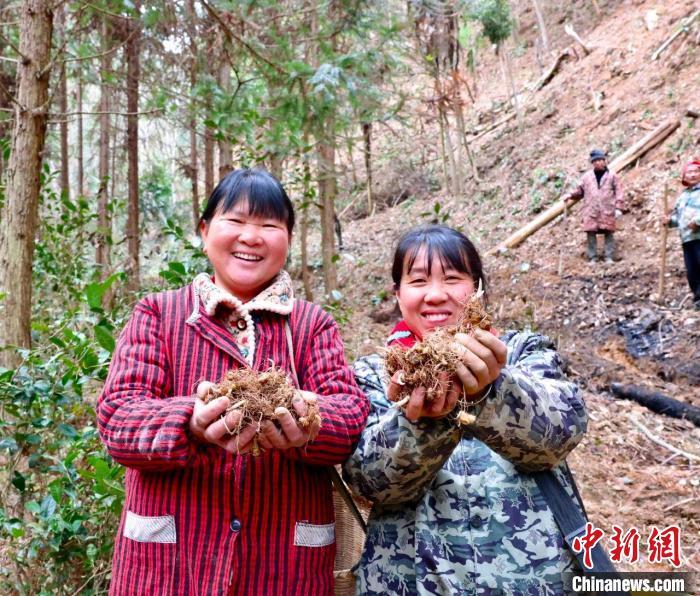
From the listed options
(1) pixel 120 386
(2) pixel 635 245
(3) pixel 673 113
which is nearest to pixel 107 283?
(1) pixel 120 386

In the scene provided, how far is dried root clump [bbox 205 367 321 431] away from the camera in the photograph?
1.15m

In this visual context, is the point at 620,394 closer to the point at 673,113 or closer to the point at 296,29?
the point at 296,29

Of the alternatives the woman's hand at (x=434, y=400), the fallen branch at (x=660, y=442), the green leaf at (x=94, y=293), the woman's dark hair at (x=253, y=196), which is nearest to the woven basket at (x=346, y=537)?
the woman's hand at (x=434, y=400)

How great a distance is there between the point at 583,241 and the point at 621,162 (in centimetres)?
224

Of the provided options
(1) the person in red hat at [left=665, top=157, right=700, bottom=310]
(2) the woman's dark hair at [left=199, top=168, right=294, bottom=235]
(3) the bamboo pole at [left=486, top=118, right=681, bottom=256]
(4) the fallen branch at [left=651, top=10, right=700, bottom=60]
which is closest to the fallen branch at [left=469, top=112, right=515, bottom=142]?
(4) the fallen branch at [left=651, top=10, right=700, bottom=60]

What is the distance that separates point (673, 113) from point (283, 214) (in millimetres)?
11779

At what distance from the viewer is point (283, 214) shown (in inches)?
61.1

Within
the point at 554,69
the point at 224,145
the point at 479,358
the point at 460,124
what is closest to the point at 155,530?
the point at 479,358

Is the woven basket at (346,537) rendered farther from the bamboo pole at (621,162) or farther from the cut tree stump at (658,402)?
the bamboo pole at (621,162)

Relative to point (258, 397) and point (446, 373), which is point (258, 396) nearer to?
point (258, 397)

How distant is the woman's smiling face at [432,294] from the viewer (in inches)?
60.0

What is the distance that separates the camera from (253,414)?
1.16m

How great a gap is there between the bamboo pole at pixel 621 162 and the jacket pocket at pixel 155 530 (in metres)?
9.50

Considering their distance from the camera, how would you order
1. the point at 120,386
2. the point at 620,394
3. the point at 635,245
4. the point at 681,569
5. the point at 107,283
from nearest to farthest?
the point at 120,386, the point at 107,283, the point at 681,569, the point at 620,394, the point at 635,245
